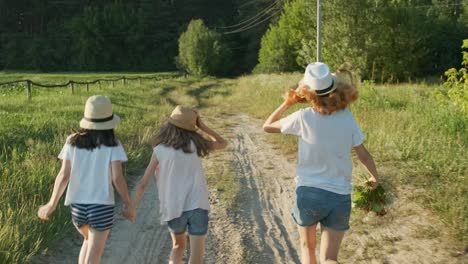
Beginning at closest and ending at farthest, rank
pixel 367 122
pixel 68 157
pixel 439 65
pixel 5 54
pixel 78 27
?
pixel 68 157, pixel 367 122, pixel 439 65, pixel 5 54, pixel 78 27

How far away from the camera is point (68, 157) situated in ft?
12.6

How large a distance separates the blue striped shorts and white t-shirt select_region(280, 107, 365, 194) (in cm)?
158

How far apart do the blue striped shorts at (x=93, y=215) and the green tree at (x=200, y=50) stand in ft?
186

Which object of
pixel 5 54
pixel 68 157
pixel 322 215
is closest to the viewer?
pixel 322 215

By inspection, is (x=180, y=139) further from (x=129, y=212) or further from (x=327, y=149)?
(x=327, y=149)

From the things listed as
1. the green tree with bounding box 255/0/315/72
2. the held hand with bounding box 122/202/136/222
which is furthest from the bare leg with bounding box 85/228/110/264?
the green tree with bounding box 255/0/315/72

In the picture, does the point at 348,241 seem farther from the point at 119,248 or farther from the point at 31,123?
the point at 31,123

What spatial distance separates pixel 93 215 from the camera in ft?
12.4

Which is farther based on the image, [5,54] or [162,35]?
[162,35]

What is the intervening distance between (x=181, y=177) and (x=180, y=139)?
0.98ft

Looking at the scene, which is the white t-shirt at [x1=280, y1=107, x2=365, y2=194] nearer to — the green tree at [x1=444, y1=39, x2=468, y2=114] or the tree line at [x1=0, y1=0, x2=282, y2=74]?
the green tree at [x1=444, y1=39, x2=468, y2=114]

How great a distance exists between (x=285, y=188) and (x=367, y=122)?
3.79 meters

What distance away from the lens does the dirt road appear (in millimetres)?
5102

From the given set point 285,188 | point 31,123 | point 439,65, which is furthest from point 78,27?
point 285,188
